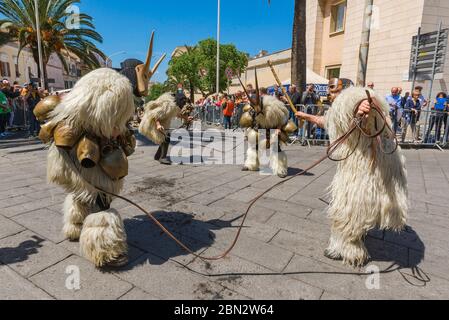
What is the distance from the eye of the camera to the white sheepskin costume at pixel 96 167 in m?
2.19

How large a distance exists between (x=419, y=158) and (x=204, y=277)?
799 centimetres

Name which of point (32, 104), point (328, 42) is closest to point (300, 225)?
point (32, 104)

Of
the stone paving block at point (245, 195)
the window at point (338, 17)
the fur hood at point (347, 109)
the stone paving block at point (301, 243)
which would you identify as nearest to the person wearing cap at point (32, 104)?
the stone paving block at point (245, 195)

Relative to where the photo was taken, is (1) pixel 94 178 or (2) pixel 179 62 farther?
(2) pixel 179 62

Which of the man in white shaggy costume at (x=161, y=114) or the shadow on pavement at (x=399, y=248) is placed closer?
the shadow on pavement at (x=399, y=248)

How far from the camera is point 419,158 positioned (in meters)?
7.91

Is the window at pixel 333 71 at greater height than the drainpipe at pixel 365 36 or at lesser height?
greater

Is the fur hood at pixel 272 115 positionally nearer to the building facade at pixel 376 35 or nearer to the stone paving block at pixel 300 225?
the stone paving block at pixel 300 225

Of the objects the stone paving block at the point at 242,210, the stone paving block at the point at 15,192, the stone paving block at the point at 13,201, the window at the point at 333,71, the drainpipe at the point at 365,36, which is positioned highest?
the window at the point at 333,71

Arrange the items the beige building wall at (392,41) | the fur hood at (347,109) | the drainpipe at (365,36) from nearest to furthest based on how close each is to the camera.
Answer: the fur hood at (347,109) → the drainpipe at (365,36) → the beige building wall at (392,41)

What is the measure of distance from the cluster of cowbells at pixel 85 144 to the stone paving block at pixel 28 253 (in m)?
0.97

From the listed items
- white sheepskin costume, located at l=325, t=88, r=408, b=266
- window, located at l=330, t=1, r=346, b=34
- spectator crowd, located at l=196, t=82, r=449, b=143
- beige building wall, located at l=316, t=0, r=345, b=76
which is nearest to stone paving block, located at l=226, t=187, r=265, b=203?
white sheepskin costume, located at l=325, t=88, r=408, b=266
